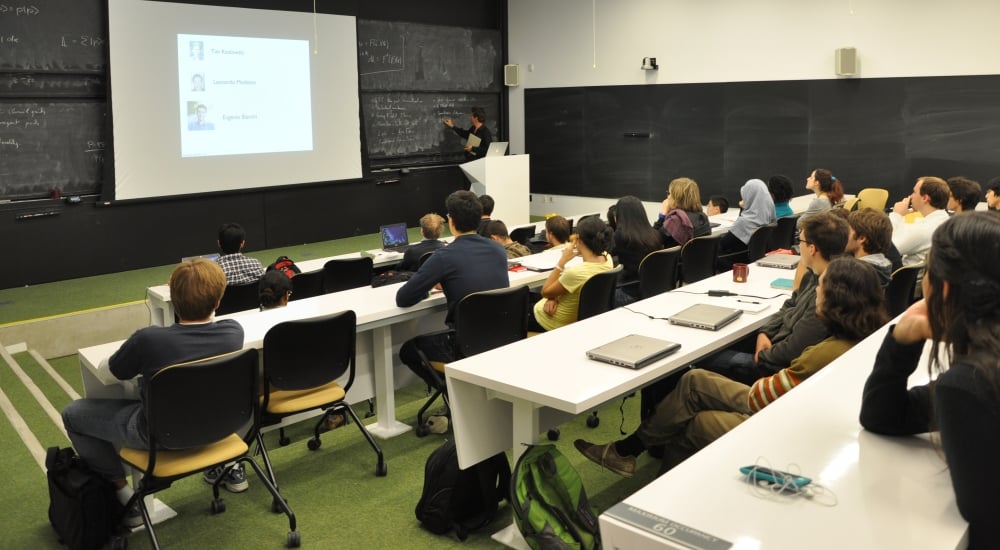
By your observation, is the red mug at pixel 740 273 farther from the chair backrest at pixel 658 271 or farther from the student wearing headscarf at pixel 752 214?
the student wearing headscarf at pixel 752 214

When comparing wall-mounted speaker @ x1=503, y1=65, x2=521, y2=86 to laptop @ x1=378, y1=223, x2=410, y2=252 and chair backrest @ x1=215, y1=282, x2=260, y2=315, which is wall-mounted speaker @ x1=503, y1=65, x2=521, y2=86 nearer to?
laptop @ x1=378, y1=223, x2=410, y2=252

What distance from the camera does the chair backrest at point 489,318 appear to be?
374 cm

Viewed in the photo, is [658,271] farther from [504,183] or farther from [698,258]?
[504,183]

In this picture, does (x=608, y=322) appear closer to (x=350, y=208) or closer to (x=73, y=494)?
(x=73, y=494)

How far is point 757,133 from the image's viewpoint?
994cm

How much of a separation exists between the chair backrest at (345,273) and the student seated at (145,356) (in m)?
2.25

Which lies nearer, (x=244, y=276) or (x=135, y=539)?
(x=135, y=539)

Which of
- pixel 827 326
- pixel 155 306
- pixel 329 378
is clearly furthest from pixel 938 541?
pixel 155 306

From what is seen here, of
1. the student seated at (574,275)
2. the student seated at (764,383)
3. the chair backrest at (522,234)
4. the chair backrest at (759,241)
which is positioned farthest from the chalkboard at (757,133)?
the student seated at (764,383)

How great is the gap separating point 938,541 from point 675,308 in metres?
2.12

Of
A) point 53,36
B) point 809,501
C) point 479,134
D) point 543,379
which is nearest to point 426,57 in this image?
point 479,134

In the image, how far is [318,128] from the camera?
31.6ft

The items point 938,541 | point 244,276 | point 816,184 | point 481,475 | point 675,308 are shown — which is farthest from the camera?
point 816,184

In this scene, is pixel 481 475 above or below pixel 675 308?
below
